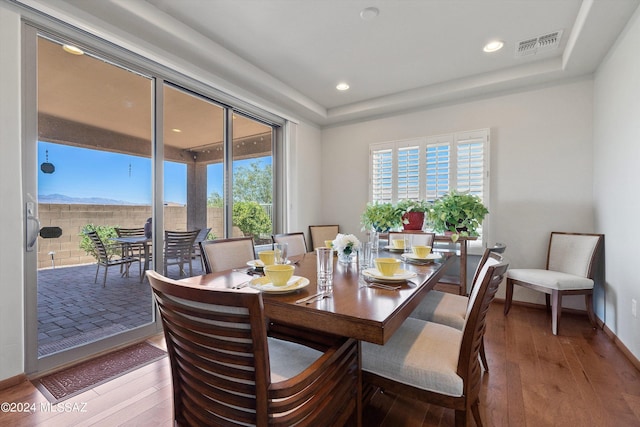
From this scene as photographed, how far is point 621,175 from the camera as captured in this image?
2.31 m

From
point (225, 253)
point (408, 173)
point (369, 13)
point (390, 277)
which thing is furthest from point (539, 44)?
point (225, 253)

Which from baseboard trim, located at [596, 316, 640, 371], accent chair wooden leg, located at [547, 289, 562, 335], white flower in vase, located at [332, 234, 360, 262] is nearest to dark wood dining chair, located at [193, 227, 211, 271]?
white flower in vase, located at [332, 234, 360, 262]

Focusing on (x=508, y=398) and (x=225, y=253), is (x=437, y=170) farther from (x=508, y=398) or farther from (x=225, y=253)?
(x=225, y=253)

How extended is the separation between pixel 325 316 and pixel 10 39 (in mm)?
2527

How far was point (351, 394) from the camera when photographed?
1.15 m

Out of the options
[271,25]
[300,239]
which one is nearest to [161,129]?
[271,25]

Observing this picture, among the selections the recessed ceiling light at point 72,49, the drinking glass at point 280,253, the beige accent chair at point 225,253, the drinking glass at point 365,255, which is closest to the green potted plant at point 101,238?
the beige accent chair at point 225,253

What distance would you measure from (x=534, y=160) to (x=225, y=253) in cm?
343

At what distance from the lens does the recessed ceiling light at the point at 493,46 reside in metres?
2.63

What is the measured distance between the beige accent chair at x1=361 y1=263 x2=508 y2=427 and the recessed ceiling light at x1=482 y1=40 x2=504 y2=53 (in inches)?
96.9

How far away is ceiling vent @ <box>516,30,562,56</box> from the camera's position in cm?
253

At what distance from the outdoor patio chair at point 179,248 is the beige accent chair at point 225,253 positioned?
3.18ft

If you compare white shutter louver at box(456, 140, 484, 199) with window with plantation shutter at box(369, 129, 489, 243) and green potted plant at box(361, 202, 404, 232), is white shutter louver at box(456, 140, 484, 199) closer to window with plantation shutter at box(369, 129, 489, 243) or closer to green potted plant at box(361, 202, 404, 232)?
window with plantation shutter at box(369, 129, 489, 243)

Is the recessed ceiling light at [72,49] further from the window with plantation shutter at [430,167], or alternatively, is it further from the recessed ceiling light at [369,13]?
the window with plantation shutter at [430,167]
